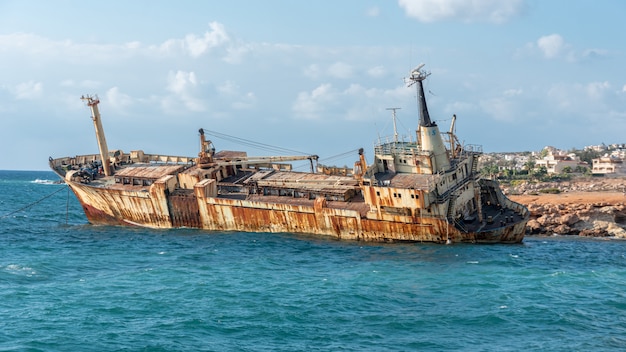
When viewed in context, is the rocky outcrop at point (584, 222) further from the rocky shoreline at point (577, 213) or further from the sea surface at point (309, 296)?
the sea surface at point (309, 296)

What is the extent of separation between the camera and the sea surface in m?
26.4

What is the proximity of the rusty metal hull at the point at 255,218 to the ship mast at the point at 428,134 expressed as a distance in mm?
4821

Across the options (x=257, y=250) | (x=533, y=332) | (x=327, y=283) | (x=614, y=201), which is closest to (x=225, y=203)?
(x=257, y=250)

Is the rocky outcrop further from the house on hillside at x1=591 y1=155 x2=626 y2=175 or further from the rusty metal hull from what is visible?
the house on hillside at x1=591 y1=155 x2=626 y2=175

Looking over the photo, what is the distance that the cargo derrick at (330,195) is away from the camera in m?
44.0

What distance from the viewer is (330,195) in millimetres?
49125

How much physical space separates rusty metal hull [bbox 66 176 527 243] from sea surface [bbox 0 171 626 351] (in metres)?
1.19

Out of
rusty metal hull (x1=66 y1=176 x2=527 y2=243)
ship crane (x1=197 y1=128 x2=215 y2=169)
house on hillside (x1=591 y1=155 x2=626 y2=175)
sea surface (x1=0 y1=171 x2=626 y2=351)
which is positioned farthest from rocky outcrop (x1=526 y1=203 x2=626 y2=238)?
house on hillside (x1=591 y1=155 x2=626 y2=175)

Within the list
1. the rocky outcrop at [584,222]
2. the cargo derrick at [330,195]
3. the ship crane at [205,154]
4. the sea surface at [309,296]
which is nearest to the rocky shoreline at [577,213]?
the rocky outcrop at [584,222]

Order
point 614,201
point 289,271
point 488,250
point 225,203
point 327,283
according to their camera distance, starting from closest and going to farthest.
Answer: point 327,283 < point 289,271 < point 488,250 < point 225,203 < point 614,201

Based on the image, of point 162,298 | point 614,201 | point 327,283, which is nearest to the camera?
point 162,298

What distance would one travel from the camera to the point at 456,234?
43312 millimetres

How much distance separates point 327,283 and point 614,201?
37822 mm

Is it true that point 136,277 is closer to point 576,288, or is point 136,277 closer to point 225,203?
point 225,203
